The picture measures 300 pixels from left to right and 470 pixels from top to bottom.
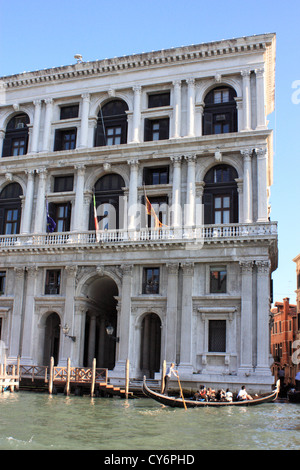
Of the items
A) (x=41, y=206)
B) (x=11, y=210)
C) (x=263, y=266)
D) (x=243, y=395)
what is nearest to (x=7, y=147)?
(x=11, y=210)

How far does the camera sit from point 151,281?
34406mm

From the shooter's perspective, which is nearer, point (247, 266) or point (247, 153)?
point (247, 266)

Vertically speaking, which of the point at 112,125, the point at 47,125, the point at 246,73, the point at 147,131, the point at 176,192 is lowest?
the point at 176,192

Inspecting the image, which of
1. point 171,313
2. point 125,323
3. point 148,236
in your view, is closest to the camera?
point 171,313

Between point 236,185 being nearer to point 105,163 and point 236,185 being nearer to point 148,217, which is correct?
point 148,217

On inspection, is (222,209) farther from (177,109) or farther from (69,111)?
(69,111)

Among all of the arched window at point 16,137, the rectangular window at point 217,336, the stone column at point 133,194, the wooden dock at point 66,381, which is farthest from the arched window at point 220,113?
the wooden dock at point 66,381

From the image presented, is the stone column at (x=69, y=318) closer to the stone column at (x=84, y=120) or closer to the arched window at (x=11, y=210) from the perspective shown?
the arched window at (x=11, y=210)

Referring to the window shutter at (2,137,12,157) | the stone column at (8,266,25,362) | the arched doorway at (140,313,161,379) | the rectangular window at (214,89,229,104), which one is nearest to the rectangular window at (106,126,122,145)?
the rectangular window at (214,89,229,104)

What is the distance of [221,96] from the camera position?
3656 cm

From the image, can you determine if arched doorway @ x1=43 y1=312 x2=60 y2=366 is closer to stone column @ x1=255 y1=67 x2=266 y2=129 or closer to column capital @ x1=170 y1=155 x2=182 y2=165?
column capital @ x1=170 y1=155 x2=182 y2=165

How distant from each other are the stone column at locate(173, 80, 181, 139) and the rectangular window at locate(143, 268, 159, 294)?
8.75m

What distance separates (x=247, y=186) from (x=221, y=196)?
1.96m

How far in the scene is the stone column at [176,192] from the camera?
34469 mm
